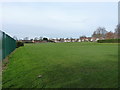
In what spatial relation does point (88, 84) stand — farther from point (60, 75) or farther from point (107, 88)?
point (60, 75)

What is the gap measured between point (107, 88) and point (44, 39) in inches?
3882

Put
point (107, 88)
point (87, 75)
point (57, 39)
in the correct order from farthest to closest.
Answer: point (57, 39)
point (87, 75)
point (107, 88)

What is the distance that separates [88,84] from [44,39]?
98.2 m

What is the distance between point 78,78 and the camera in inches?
232

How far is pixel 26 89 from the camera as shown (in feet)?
17.0

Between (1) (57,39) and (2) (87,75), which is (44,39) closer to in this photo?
(1) (57,39)

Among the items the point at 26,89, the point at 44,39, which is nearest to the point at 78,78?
the point at 26,89

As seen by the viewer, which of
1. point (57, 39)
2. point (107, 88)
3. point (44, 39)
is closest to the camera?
point (107, 88)

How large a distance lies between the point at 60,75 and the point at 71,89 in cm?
151

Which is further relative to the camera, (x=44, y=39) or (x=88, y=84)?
(x=44, y=39)

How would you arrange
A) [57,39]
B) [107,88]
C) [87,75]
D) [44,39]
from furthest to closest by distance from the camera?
1. [57,39]
2. [44,39]
3. [87,75]
4. [107,88]

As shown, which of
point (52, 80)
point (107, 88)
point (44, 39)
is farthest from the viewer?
point (44, 39)

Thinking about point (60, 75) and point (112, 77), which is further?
point (60, 75)

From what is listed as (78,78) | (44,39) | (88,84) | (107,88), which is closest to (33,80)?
(78,78)
